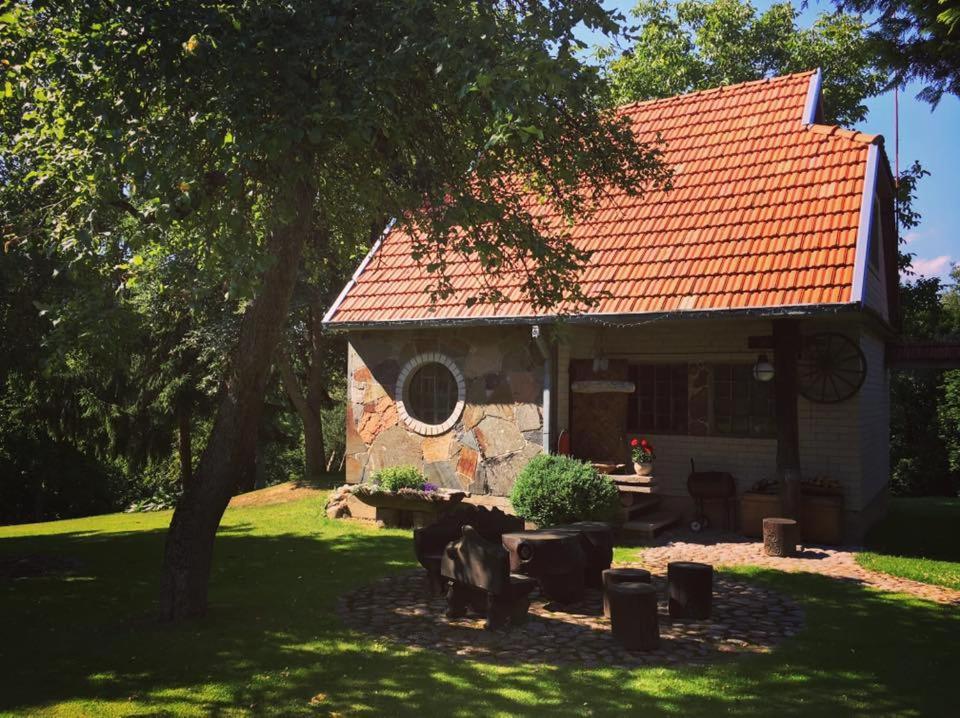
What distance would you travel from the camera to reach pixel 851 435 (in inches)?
424

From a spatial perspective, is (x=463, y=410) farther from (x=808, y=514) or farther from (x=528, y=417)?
(x=808, y=514)

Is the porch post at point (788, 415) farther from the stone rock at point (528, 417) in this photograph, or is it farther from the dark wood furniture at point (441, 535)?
the dark wood furniture at point (441, 535)

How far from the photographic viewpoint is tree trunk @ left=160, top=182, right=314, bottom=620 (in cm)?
716

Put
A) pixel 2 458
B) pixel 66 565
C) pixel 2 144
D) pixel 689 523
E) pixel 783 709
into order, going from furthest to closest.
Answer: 1. pixel 2 458
2. pixel 689 523
3. pixel 66 565
4. pixel 2 144
5. pixel 783 709

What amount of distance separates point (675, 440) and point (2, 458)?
62.6ft

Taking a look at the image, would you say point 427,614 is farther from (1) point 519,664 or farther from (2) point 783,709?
(2) point 783,709

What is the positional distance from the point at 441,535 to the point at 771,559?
4396 mm

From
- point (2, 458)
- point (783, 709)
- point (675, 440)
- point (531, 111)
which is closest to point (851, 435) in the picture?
point (675, 440)

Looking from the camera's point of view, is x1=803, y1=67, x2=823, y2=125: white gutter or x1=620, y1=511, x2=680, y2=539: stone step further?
x1=803, y1=67, x2=823, y2=125: white gutter

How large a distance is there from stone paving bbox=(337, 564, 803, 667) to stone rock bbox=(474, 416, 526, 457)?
13.7ft

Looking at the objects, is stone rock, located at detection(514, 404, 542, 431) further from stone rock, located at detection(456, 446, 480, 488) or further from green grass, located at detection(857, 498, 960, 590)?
green grass, located at detection(857, 498, 960, 590)

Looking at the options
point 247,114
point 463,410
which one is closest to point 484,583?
point 247,114

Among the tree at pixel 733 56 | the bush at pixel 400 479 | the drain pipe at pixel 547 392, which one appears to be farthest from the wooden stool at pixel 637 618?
the tree at pixel 733 56

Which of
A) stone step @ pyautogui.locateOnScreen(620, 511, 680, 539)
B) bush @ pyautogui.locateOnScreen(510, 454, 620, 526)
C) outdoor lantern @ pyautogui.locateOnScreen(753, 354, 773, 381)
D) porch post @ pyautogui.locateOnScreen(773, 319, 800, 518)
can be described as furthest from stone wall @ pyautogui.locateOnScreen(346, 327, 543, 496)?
porch post @ pyautogui.locateOnScreen(773, 319, 800, 518)
